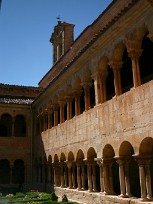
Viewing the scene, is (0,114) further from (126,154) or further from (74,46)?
(126,154)

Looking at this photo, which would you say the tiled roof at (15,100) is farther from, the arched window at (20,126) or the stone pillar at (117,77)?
the stone pillar at (117,77)

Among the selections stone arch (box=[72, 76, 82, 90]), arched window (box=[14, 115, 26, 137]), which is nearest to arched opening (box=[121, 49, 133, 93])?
stone arch (box=[72, 76, 82, 90])

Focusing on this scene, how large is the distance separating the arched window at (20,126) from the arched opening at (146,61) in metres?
14.1

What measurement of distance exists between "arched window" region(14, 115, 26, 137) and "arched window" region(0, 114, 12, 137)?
1.73ft

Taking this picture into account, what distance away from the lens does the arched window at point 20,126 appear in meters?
25.1

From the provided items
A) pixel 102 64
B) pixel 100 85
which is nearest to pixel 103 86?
pixel 100 85

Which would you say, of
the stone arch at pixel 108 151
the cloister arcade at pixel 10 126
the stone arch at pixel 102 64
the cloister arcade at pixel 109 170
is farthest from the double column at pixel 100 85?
the cloister arcade at pixel 10 126

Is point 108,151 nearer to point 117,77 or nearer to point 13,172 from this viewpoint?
point 117,77

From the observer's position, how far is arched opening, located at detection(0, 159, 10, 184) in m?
24.0

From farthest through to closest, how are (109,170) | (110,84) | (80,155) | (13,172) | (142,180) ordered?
(13,172) → (110,84) → (80,155) → (109,170) → (142,180)

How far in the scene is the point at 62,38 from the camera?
87.6ft

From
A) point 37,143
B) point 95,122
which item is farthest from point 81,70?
point 37,143

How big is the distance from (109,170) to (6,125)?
15.6 meters

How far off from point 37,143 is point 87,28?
9560mm
